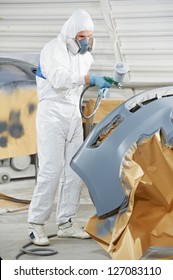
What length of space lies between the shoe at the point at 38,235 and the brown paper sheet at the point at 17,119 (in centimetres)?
226

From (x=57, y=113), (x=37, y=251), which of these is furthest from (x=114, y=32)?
(x=37, y=251)

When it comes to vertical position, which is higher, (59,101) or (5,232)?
(59,101)

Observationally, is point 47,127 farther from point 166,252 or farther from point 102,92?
point 166,252

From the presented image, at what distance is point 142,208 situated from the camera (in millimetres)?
4484

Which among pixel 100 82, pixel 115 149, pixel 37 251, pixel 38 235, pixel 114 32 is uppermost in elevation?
pixel 114 32

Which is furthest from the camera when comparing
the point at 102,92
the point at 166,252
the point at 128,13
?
the point at 128,13

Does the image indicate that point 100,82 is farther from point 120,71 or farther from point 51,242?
point 51,242

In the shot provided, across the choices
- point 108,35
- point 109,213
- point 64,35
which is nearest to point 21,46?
point 108,35

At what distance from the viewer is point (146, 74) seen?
26.6 feet

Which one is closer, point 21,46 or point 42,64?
point 42,64

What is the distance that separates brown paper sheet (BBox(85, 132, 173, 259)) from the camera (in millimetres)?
4121

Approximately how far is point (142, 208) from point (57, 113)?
3.05 feet

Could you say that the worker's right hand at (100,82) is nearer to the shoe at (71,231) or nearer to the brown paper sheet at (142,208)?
the brown paper sheet at (142,208)

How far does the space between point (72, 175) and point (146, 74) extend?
332 centimetres
